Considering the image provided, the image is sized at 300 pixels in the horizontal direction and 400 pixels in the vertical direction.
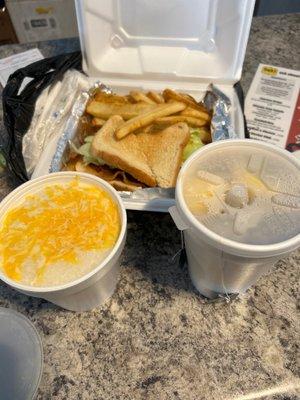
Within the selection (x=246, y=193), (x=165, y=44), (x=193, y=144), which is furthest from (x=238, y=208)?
(x=165, y=44)

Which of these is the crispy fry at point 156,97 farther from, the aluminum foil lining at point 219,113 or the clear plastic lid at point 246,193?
the clear plastic lid at point 246,193

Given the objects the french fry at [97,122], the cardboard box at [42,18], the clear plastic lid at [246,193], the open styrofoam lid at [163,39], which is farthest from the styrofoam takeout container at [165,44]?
the cardboard box at [42,18]

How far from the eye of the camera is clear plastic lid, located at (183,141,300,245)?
43 cm

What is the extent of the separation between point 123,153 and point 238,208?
1.08 feet

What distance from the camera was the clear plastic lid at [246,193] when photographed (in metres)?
0.43

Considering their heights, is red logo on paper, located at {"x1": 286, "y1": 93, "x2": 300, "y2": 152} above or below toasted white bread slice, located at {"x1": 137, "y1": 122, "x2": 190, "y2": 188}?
below

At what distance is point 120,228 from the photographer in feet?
1.70

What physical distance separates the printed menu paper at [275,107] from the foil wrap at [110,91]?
0.16m

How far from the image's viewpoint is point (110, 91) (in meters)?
0.88

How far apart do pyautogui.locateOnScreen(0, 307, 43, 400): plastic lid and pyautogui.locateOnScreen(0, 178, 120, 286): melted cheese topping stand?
0.12 metres

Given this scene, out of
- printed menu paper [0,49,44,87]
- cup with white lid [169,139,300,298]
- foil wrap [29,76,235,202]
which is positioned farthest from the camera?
printed menu paper [0,49,44,87]

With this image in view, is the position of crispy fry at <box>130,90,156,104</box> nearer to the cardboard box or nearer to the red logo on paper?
the red logo on paper

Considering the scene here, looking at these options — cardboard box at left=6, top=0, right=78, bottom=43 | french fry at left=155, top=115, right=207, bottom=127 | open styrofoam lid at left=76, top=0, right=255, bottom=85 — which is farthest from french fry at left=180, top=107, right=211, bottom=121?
cardboard box at left=6, top=0, right=78, bottom=43

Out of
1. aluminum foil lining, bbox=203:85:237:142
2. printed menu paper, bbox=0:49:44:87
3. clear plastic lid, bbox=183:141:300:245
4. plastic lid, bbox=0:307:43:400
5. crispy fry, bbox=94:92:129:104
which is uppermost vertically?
clear plastic lid, bbox=183:141:300:245
